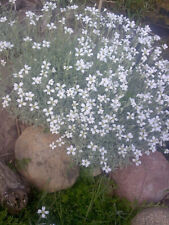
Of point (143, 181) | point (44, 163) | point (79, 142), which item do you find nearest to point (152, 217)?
point (143, 181)

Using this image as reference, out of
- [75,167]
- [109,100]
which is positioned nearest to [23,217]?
[75,167]

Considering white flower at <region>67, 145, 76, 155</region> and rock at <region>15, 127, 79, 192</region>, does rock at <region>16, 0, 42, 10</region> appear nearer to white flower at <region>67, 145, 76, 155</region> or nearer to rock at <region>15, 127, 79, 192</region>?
rock at <region>15, 127, 79, 192</region>

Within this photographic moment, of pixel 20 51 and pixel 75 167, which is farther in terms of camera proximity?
pixel 20 51

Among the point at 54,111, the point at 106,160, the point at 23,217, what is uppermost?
the point at 54,111

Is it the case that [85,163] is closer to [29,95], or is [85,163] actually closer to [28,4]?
[29,95]

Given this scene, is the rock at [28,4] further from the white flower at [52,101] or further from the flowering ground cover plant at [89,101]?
the white flower at [52,101]

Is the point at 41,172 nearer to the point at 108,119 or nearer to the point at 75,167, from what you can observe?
the point at 75,167

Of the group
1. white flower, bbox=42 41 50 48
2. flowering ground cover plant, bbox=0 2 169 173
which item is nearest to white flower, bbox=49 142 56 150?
flowering ground cover plant, bbox=0 2 169 173
